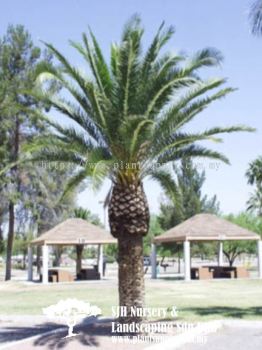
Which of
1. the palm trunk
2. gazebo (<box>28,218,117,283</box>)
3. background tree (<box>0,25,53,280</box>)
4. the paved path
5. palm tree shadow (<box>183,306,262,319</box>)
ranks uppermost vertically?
background tree (<box>0,25,53,280</box>)

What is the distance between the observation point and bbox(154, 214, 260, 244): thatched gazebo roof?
3644 centimetres

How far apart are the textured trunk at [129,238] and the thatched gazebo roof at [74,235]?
24.5 m

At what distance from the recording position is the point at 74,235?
3741cm

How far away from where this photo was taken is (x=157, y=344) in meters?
11.0

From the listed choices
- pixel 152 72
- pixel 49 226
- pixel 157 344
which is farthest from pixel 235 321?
pixel 49 226

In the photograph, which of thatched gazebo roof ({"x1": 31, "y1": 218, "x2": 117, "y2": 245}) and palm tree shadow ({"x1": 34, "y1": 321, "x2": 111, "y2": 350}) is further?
thatched gazebo roof ({"x1": 31, "y1": 218, "x2": 117, "y2": 245})

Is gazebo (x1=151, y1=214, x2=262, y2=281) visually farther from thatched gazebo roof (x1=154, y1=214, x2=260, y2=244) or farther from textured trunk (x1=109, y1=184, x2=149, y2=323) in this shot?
textured trunk (x1=109, y1=184, x2=149, y2=323)

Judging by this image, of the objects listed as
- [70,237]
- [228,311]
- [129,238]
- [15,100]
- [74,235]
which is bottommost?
[228,311]

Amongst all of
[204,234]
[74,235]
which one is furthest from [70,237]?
[204,234]

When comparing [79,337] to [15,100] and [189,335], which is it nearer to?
[189,335]

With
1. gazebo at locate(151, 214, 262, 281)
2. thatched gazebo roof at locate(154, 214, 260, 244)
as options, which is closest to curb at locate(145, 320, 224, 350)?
gazebo at locate(151, 214, 262, 281)

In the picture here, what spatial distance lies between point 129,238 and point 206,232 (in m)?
25.4

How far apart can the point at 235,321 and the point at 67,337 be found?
463 centimetres

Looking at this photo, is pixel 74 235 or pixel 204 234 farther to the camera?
pixel 74 235
